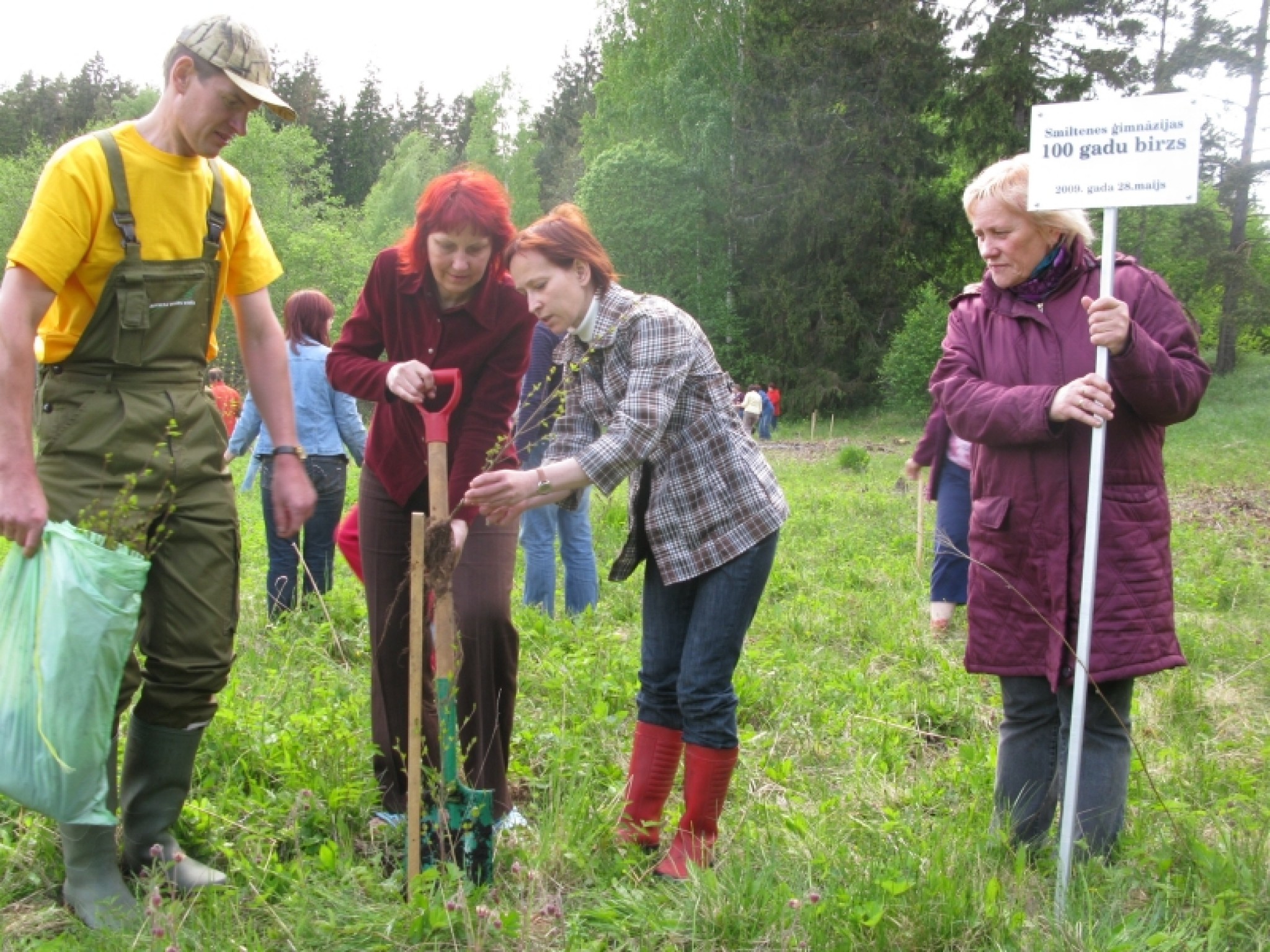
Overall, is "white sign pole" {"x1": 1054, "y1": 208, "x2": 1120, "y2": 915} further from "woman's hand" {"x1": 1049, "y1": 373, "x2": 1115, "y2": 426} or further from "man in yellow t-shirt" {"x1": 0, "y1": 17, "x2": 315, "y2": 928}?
"man in yellow t-shirt" {"x1": 0, "y1": 17, "x2": 315, "y2": 928}

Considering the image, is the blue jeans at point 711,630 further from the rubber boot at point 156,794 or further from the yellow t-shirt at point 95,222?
the yellow t-shirt at point 95,222

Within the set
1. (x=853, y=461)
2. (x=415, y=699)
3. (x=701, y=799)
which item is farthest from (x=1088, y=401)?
(x=853, y=461)

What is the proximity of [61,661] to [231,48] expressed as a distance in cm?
146

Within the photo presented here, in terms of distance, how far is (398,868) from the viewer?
295 cm

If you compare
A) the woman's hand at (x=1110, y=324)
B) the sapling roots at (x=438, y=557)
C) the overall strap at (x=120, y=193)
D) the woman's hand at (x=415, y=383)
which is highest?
the overall strap at (x=120, y=193)

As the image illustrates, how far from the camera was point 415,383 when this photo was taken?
2867 mm

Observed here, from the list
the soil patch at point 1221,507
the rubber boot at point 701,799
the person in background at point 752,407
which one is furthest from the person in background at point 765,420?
the rubber boot at point 701,799

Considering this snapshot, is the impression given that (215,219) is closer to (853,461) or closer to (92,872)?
(92,872)

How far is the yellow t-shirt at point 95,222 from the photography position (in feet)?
8.74

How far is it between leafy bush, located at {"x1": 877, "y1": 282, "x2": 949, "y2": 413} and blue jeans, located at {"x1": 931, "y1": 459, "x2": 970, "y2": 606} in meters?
25.7

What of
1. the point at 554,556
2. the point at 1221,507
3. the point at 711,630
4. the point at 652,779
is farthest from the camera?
the point at 1221,507

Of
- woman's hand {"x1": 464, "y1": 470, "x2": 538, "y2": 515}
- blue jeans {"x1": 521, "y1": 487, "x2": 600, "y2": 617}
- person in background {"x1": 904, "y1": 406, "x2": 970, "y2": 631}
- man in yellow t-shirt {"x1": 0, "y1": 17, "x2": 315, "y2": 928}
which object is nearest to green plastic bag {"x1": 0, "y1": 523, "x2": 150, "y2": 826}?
man in yellow t-shirt {"x1": 0, "y1": 17, "x2": 315, "y2": 928}

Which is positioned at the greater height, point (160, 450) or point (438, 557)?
point (160, 450)

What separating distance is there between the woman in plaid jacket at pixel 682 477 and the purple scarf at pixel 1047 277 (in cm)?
83
